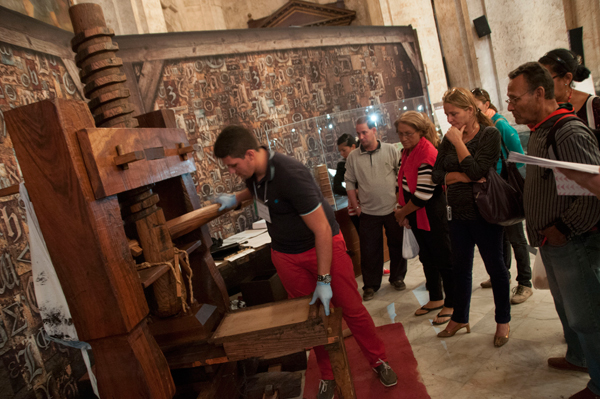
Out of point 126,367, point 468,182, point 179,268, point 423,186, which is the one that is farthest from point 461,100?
point 126,367

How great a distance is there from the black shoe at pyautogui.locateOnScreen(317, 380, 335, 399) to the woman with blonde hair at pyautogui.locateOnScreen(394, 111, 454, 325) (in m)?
1.45

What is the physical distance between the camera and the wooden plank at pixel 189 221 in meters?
2.64

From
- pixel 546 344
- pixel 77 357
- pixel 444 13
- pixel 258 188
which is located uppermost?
pixel 444 13

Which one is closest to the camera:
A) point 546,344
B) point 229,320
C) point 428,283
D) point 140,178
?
point 140,178

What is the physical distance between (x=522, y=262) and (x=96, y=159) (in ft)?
13.3

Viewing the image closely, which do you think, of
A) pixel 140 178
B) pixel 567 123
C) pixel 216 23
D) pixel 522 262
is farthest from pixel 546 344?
pixel 216 23

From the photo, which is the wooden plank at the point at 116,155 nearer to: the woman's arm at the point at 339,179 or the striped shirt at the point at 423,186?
the striped shirt at the point at 423,186

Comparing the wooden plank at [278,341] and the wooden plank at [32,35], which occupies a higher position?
the wooden plank at [32,35]

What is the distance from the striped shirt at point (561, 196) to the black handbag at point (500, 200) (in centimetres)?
40

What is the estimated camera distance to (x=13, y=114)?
1840 millimetres

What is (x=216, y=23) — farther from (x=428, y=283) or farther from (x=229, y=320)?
(x=229, y=320)

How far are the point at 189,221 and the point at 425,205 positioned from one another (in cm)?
243

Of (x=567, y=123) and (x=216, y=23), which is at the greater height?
(x=216, y=23)

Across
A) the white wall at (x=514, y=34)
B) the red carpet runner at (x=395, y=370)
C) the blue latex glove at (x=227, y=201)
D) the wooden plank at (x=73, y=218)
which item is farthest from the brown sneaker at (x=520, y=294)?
the white wall at (x=514, y=34)
